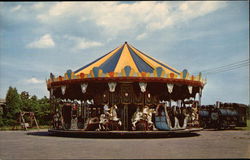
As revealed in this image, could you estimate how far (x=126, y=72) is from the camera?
14703 millimetres

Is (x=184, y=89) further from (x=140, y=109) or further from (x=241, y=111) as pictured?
(x=241, y=111)

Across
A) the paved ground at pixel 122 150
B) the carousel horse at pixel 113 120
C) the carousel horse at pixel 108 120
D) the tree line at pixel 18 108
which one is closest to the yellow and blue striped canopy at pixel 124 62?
the carousel horse at pixel 113 120

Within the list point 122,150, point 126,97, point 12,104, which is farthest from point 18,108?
point 122,150

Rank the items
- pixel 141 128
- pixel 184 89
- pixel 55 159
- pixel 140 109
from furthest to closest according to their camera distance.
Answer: pixel 184 89, pixel 140 109, pixel 141 128, pixel 55 159

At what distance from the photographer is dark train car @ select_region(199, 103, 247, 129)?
2491 centimetres

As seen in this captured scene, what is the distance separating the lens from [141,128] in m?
14.8

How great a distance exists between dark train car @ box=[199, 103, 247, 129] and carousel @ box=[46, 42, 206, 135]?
6.53 meters

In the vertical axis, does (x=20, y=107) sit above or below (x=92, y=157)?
above

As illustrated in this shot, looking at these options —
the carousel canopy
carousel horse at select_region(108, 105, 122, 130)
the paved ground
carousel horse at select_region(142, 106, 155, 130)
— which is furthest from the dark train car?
the paved ground

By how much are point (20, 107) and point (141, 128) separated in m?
18.6

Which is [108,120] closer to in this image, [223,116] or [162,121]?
[162,121]

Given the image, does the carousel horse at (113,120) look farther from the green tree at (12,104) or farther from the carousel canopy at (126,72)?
the green tree at (12,104)

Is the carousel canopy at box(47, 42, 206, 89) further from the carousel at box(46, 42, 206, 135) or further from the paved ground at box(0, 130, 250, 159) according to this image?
the paved ground at box(0, 130, 250, 159)

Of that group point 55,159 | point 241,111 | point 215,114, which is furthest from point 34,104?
point 55,159
